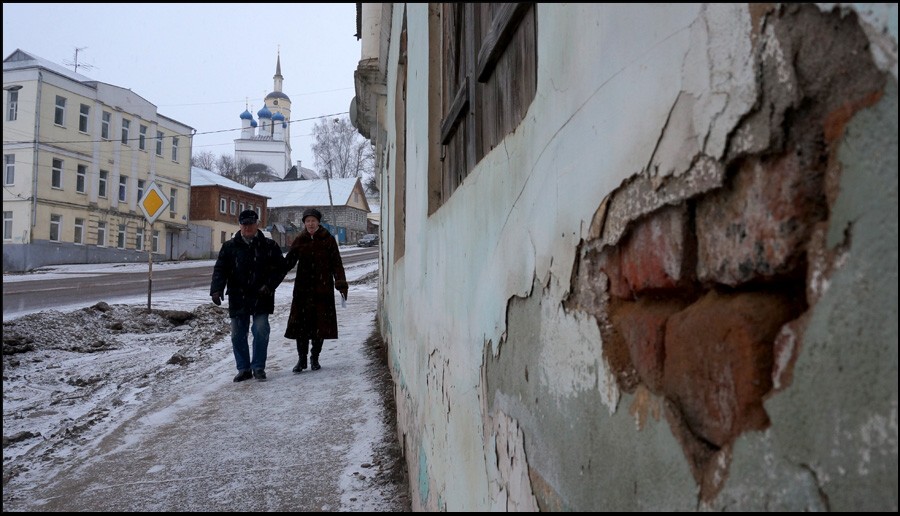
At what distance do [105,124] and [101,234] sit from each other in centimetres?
537

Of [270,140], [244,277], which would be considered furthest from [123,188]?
[270,140]

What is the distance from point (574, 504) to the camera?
993 millimetres

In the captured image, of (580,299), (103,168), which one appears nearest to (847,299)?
(580,299)

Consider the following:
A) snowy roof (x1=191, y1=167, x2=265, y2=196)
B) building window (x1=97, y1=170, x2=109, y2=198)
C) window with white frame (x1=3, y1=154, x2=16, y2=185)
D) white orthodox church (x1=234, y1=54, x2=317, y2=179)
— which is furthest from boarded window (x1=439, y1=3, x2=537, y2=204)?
white orthodox church (x1=234, y1=54, x2=317, y2=179)

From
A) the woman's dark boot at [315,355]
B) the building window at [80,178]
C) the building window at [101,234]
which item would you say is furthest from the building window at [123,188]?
the woman's dark boot at [315,355]

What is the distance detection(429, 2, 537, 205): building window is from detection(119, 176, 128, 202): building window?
3639 centimetres

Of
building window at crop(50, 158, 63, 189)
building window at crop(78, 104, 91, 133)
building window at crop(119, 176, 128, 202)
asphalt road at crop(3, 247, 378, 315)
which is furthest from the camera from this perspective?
building window at crop(119, 176, 128, 202)

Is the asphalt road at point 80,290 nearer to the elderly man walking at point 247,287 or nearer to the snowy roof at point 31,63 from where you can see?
the elderly man walking at point 247,287

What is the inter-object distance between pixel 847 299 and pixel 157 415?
16.5 feet

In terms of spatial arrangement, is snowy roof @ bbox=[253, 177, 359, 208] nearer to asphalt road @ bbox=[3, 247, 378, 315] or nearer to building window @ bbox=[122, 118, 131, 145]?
building window @ bbox=[122, 118, 131, 145]

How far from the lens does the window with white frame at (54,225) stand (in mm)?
31156

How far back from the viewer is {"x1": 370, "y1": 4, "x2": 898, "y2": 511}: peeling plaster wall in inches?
19.1

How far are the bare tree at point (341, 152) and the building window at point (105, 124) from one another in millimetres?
31455

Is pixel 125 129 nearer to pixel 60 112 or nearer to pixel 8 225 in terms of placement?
pixel 60 112
